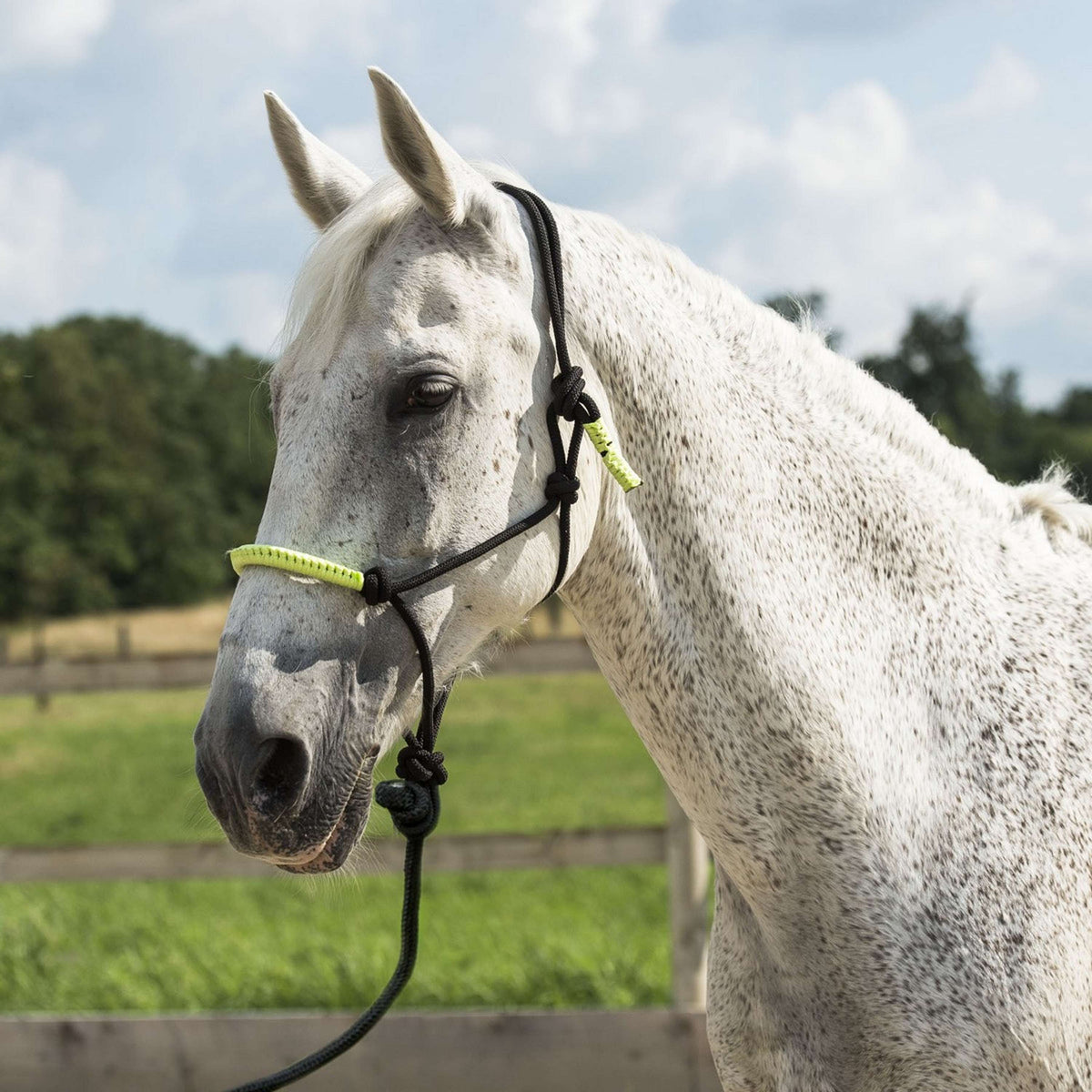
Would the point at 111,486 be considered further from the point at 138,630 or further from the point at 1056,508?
the point at 1056,508

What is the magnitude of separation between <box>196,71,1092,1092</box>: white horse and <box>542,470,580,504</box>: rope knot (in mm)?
26

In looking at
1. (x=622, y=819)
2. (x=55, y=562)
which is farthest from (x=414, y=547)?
(x=55, y=562)

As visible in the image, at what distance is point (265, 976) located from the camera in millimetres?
4660

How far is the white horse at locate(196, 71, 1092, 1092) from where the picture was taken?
1.60 m

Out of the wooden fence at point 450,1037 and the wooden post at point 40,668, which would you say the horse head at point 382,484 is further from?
the wooden post at point 40,668

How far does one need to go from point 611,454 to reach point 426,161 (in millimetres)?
501

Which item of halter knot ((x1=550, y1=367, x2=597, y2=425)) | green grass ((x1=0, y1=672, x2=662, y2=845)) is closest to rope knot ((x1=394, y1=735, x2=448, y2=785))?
halter knot ((x1=550, y1=367, x2=597, y2=425))

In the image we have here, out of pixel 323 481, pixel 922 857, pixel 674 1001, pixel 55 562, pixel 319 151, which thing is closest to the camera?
pixel 323 481

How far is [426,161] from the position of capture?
1.65 meters

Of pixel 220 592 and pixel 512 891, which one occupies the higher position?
pixel 220 592

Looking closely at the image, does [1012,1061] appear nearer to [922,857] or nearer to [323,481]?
[922,857]

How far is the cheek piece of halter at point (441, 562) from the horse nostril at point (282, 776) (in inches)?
8.6

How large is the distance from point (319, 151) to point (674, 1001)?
115 inches

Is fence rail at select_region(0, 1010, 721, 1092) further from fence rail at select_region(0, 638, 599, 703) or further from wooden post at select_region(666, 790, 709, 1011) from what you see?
fence rail at select_region(0, 638, 599, 703)
